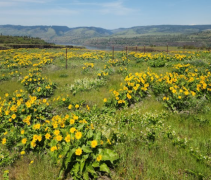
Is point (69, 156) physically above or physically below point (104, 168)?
above

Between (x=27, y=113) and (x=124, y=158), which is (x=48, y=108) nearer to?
(x=27, y=113)

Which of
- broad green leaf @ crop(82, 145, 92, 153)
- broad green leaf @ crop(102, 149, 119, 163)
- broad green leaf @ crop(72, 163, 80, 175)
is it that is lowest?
broad green leaf @ crop(72, 163, 80, 175)

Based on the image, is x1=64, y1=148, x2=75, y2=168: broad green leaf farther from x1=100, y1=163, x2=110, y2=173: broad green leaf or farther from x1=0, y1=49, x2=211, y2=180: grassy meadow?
x1=100, y1=163, x2=110, y2=173: broad green leaf

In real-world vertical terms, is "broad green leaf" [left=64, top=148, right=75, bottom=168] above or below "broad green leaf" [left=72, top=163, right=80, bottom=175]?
above

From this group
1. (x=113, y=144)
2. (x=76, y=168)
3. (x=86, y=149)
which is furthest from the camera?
(x=113, y=144)

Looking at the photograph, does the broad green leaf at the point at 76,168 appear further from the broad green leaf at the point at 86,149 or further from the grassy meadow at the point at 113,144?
the broad green leaf at the point at 86,149

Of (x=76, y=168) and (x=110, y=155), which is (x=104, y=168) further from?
(x=76, y=168)

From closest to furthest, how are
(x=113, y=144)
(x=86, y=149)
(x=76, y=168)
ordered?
(x=76, y=168), (x=86, y=149), (x=113, y=144)

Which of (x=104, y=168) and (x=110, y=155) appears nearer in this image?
(x=104, y=168)

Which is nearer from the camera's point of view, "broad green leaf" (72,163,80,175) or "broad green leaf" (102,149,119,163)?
"broad green leaf" (72,163,80,175)

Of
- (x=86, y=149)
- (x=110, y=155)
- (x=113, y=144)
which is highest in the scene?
(x=86, y=149)

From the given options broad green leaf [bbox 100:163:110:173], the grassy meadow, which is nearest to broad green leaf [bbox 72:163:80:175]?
the grassy meadow

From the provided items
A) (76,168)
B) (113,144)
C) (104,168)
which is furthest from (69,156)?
(113,144)

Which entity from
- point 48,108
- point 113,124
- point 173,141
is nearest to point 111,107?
point 113,124
